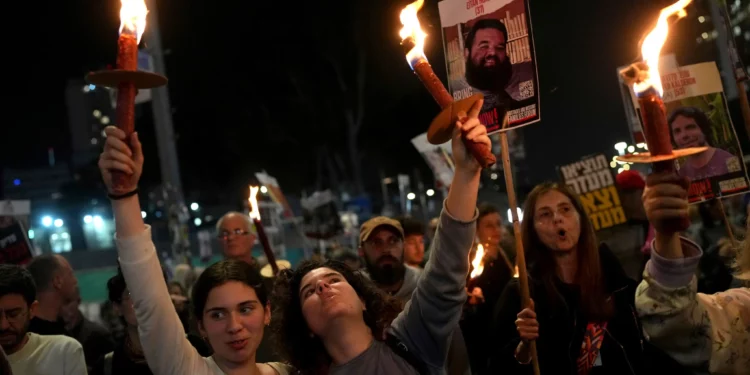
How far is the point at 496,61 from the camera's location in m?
3.45

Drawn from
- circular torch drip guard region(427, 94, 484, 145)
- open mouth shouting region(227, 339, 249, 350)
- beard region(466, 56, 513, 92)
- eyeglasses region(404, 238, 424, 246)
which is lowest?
open mouth shouting region(227, 339, 249, 350)

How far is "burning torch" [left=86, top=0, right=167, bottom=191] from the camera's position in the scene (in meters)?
1.94

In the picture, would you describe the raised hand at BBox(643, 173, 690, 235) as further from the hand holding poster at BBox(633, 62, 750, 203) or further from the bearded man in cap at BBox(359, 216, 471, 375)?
the bearded man in cap at BBox(359, 216, 471, 375)

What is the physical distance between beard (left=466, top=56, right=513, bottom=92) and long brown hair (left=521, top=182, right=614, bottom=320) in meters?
0.65

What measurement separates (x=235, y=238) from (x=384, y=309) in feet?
11.2

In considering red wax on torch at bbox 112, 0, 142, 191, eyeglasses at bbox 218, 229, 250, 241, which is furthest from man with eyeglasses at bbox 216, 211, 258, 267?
red wax on torch at bbox 112, 0, 142, 191

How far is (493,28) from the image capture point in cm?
346

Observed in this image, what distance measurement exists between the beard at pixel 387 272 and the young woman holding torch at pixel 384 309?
64.5 inches

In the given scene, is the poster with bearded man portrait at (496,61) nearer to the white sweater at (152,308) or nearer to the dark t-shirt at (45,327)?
the white sweater at (152,308)

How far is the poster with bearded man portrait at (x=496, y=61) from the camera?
3.33 meters

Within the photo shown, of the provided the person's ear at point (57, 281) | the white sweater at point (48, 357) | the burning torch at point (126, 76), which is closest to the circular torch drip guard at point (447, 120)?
the burning torch at point (126, 76)

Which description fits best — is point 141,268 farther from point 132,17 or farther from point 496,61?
point 496,61

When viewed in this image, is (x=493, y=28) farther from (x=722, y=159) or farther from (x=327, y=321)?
(x=722, y=159)

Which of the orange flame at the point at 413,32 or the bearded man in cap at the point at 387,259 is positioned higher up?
the orange flame at the point at 413,32
